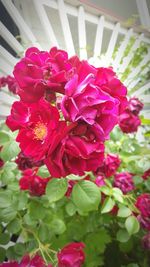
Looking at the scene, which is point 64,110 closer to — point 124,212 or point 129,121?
point 124,212

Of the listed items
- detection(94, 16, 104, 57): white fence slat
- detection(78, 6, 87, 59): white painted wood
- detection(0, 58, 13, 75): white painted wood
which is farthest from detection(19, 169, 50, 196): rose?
detection(94, 16, 104, 57): white fence slat

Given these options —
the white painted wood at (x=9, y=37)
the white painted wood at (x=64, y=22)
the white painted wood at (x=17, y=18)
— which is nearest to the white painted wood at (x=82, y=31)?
the white painted wood at (x=64, y=22)

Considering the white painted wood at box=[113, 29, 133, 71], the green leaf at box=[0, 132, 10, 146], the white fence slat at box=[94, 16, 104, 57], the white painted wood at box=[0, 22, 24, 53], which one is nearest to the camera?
the green leaf at box=[0, 132, 10, 146]

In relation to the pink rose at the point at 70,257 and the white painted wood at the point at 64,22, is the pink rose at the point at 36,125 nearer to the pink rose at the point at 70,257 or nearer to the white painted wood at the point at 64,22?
the pink rose at the point at 70,257

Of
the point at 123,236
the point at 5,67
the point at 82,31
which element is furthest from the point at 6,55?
the point at 123,236

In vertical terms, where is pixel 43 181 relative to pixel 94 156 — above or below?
below

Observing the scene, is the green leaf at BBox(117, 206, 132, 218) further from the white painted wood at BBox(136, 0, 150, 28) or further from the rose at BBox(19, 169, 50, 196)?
the white painted wood at BBox(136, 0, 150, 28)

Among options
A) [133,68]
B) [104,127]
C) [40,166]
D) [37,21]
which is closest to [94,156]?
[104,127]

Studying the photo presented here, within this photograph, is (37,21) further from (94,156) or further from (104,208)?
(94,156)
